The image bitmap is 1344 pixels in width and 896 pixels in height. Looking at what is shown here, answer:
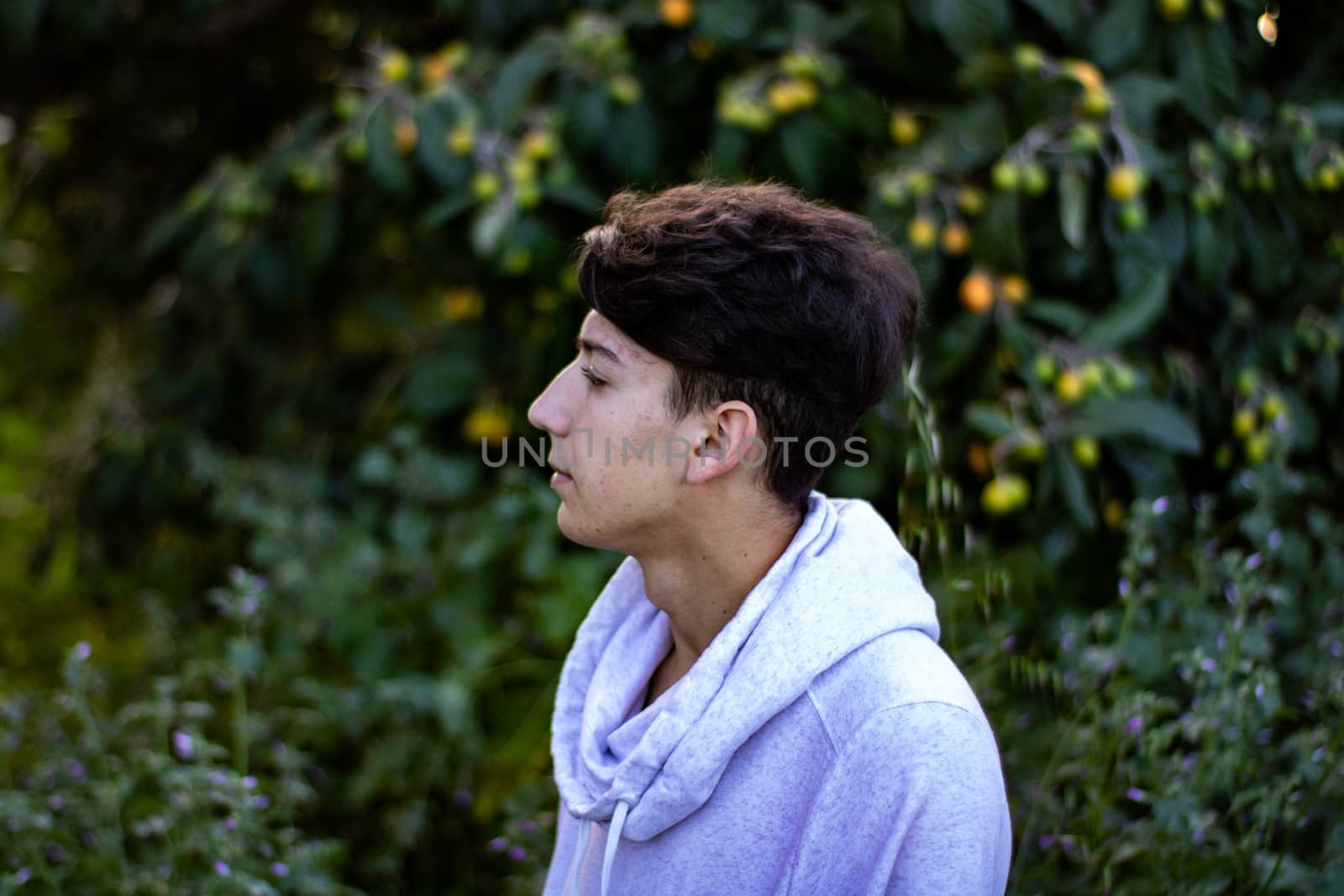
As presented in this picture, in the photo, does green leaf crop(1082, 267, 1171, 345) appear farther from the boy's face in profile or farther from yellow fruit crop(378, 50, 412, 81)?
yellow fruit crop(378, 50, 412, 81)

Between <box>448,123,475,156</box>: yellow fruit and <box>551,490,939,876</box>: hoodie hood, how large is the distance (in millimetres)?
1234

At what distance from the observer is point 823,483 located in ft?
6.82

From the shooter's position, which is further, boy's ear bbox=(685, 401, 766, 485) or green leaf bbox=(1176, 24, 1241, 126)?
green leaf bbox=(1176, 24, 1241, 126)

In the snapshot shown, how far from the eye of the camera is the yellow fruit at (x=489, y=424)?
2363mm

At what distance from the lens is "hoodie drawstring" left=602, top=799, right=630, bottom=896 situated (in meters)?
1.11

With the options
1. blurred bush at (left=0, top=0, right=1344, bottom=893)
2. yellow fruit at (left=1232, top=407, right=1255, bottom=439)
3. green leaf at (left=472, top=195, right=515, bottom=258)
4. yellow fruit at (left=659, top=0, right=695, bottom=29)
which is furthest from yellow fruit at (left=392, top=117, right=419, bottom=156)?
yellow fruit at (left=1232, top=407, right=1255, bottom=439)

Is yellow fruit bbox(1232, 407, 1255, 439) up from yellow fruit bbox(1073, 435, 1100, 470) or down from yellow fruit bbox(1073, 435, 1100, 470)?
down

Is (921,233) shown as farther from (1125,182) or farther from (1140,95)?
(1140,95)

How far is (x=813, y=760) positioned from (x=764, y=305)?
18.2 inches

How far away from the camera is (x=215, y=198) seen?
2.47 m

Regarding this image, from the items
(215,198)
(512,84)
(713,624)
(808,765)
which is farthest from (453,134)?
(808,765)

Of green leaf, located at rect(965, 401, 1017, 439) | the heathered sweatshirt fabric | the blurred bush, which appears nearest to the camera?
the heathered sweatshirt fabric

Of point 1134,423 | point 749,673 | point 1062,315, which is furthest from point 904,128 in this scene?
point 749,673

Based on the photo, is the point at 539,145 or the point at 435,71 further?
the point at 435,71
